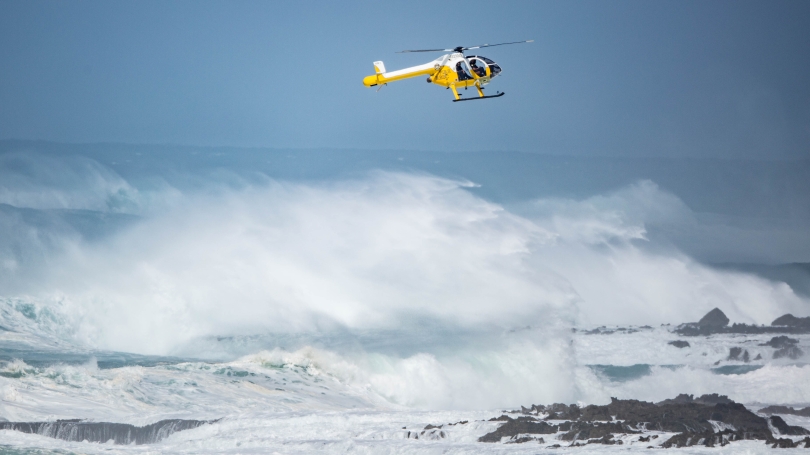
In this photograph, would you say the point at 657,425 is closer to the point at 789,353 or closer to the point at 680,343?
the point at 789,353

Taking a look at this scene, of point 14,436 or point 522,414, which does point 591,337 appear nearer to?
point 522,414

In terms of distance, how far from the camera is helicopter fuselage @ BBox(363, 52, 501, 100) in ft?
92.6

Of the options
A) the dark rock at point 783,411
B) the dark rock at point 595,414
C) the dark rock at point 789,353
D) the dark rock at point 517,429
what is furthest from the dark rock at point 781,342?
the dark rock at point 517,429

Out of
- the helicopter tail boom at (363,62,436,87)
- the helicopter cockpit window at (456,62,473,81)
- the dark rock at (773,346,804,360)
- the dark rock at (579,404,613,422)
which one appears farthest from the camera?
the dark rock at (773,346,804,360)

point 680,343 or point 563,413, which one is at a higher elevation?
point 680,343

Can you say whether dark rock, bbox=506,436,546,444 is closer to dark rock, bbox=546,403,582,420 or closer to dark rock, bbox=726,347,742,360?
dark rock, bbox=546,403,582,420

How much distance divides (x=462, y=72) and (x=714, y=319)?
35443 millimetres

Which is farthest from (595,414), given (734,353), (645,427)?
(734,353)

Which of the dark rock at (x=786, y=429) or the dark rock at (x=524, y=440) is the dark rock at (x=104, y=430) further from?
the dark rock at (x=786, y=429)

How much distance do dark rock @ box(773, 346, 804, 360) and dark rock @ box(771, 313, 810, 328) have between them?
11072 mm

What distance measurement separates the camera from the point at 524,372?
148 ft

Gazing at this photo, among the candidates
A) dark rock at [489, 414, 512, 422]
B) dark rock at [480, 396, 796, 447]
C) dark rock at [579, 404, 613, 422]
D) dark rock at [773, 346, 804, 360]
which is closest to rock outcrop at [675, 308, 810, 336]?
dark rock at [773, 346, 804, 360]

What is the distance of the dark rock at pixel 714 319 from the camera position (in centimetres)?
5503

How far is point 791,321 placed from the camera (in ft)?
184
